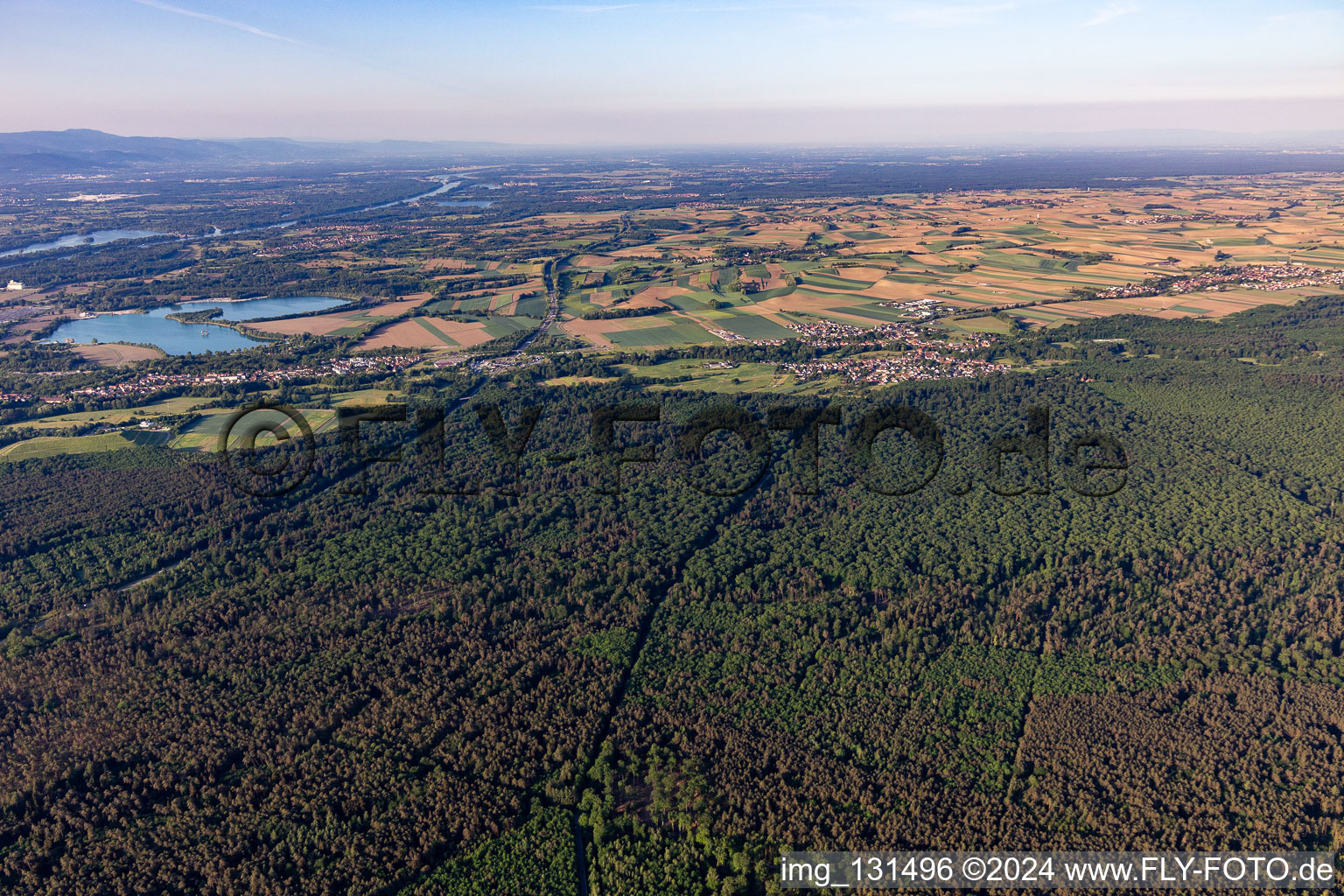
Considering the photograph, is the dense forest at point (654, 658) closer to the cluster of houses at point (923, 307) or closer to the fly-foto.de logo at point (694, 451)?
the fly-foto.de logo at point (694, 451)

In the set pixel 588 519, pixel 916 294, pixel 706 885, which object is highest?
pixel 916 294

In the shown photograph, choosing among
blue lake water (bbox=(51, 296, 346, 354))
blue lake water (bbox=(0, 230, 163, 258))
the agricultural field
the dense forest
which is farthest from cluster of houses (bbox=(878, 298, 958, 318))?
blue lake water (bbox=(0, 230, 163, 258))

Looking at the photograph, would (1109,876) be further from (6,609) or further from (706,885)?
(6,609)

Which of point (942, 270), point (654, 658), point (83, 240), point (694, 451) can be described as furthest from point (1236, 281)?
point (83, 240)

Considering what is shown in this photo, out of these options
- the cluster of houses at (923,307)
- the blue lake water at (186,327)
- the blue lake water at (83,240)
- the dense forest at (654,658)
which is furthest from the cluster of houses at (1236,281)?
the blue lake water at (83,240)

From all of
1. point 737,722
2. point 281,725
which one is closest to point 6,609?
point 281,725
